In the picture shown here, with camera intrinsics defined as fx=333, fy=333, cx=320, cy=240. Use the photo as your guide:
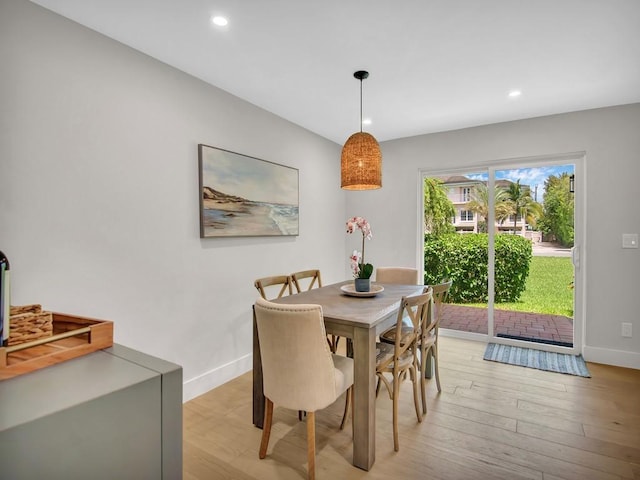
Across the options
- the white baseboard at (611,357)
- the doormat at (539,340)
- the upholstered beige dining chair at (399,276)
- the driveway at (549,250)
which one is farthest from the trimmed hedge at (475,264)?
the upholstered beige dining chair at (399,276)

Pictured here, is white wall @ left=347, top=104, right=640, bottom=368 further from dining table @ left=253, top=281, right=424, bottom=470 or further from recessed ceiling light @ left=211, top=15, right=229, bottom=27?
recessed ceiling light @ left=211, top=15, right=229, bottom=27

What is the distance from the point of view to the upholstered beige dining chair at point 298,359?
164cm

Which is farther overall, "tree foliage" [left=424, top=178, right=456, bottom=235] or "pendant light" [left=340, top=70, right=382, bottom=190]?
"tree foliage" [left=424, top=178, right=456, bottom=235]

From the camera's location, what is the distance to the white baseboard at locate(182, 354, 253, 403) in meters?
2.57

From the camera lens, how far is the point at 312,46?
86.4 inches

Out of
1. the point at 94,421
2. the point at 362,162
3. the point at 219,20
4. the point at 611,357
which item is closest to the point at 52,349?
the point at 94,421

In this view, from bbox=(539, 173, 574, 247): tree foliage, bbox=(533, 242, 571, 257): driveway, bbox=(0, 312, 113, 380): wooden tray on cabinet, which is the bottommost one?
bbox=(0, 312, 113, 380): wooden tray on cabinet

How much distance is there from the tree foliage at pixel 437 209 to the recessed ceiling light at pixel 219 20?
308cm

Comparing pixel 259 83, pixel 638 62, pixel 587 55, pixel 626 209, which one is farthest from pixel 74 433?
pixel 626 209

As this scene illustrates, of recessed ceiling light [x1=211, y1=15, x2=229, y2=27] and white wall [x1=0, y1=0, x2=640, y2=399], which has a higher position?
recessed ceiling light [x1=211, y1=15, x2=229, y2=27]

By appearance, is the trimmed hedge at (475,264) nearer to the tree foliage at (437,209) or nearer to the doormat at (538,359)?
the tree foliage at (437,209)

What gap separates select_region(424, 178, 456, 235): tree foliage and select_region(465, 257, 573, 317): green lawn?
1018 mm

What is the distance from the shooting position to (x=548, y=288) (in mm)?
3684

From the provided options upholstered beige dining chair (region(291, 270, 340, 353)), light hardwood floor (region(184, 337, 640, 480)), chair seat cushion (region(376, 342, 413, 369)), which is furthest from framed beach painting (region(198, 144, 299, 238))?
chair seat cushion (region(376, 342, 413, 369))
